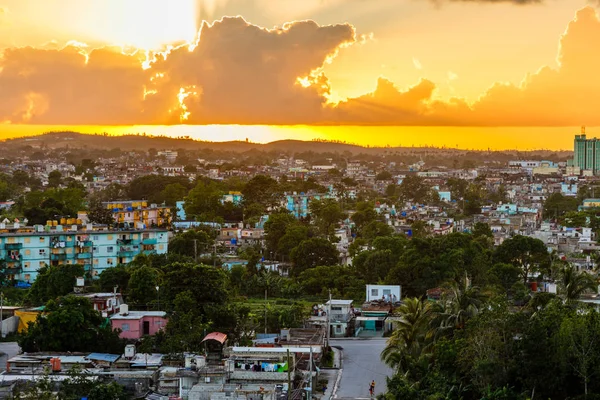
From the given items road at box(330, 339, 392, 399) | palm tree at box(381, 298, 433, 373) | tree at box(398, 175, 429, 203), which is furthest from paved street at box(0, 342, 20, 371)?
tree at box(398, 175, 429, 203)

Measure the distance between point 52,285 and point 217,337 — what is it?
343 inches

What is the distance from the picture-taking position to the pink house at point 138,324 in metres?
24.6

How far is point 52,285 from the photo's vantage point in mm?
28781

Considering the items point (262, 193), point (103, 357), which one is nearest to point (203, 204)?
point (262, 193)

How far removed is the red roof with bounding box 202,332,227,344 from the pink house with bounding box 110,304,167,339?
96.5 inches

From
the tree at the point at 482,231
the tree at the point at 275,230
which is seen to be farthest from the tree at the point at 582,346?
the tree at the point at 482,231

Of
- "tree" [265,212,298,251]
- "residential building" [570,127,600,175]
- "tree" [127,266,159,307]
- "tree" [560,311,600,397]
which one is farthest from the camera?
"residential building" [570,127,600,175]

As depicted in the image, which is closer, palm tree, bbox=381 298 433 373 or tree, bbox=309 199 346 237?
palm tree, bbox=381 298 433 373

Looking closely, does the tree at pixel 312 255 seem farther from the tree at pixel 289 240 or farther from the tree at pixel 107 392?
the tree at pixel 107 392

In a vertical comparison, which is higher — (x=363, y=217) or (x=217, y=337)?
(x=363, y=217)

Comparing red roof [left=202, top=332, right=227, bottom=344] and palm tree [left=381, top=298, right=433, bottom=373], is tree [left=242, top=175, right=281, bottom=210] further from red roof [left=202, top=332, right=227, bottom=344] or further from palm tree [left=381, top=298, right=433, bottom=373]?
palm tree [left=381, top=298, right=433, bottom=373]

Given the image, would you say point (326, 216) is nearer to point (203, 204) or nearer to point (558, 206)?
point (203, 204)

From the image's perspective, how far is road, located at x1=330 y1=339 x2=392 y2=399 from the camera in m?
21.1

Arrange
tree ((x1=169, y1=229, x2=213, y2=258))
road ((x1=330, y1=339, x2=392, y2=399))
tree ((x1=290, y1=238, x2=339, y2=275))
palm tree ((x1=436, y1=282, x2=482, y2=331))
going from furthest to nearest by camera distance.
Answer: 1. tree ((x1=169, y1=229, x2=213, y2=258))
2. tree ((x1=290, y1=238, x2=339, y2=275))
3. road ((x1=330, y1=339, x2=392, y2=399))
4. palm tree ((x1=436, y1=282, x2=482, y2=331))
